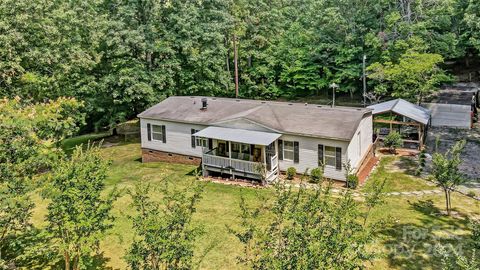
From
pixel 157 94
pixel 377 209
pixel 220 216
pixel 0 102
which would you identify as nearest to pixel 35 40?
pixel 157 94

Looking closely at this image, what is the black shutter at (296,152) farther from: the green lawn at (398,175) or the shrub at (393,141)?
the shrub at (393,141)

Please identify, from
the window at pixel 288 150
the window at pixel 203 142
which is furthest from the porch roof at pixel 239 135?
the window at pixel 203 142

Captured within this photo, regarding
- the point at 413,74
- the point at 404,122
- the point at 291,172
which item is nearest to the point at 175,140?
the point at 291,172

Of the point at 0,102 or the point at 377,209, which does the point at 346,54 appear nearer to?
the point at 377,209

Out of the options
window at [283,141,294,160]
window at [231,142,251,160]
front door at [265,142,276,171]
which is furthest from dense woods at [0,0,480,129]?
window at [283,141,294,160]

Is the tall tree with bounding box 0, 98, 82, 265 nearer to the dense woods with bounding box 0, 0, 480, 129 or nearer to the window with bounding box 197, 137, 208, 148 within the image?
the window with bounding box 197, 137, 208, 148

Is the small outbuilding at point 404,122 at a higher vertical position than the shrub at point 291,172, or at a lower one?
higher
